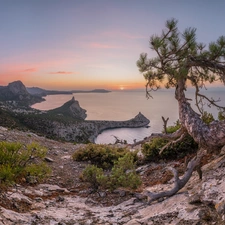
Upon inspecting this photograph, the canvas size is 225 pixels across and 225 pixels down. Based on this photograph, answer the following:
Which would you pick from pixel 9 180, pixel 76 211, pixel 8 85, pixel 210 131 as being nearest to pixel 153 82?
pixel 210 131

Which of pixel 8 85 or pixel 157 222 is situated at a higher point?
pixel 8 85

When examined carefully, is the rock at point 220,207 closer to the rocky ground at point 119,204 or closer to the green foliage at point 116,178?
the rocky ground at point 119,204

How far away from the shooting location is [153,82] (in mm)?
8281

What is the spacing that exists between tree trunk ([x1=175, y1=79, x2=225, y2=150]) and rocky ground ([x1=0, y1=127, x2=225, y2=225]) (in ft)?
1.76

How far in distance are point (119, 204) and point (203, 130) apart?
10.4 feet

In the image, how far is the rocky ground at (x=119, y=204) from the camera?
464cm

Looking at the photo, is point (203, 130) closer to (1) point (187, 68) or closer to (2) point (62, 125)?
(1) point (187, 68)

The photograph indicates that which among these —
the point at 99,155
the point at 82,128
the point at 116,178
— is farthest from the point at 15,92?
the point at 116,178

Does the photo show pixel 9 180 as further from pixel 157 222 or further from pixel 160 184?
pixel 160 184

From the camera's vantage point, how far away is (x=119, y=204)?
22.8 ft

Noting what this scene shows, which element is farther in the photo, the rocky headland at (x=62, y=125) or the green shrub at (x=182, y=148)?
the rocky headland at (x=62, y=125)

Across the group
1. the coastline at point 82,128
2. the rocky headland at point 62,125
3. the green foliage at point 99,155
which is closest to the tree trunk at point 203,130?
the green foliage at point 99,155

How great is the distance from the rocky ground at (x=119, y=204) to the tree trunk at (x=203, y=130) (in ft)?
1.76

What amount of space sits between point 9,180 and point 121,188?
4.00 meters
